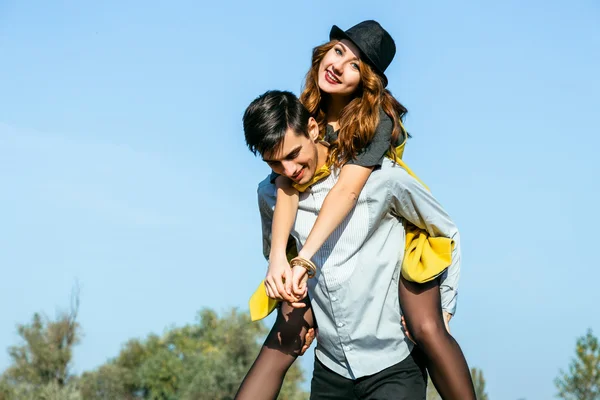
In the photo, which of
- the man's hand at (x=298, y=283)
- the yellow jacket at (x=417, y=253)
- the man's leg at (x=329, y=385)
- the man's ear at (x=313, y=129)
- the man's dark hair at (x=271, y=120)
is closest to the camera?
the man's hand at (x=298, y=283)

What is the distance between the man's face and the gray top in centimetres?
16

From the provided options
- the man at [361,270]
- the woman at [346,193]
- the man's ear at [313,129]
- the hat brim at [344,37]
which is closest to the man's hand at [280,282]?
the woman at [346,193]

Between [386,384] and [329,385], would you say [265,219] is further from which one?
[386,384]

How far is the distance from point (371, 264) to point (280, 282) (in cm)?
50

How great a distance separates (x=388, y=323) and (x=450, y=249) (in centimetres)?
46

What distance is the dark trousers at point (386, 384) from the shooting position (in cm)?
422

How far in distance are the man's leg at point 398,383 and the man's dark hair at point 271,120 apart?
3.88 feet

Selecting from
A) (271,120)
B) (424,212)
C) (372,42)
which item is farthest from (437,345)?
(372,42)

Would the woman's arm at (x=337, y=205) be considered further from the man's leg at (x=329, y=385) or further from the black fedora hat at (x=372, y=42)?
the man's leg at (x=329, y=385)

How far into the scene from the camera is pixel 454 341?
4.18m

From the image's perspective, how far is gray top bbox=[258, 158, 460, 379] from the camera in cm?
420

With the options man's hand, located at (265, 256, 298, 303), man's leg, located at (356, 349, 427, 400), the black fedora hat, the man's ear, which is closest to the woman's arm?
man's hand, located at (265, 256, 298, 303)

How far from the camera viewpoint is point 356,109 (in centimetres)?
427

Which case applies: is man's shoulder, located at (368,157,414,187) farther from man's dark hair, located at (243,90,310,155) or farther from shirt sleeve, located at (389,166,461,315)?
man's dark hair, located at (243,90,310,155)
